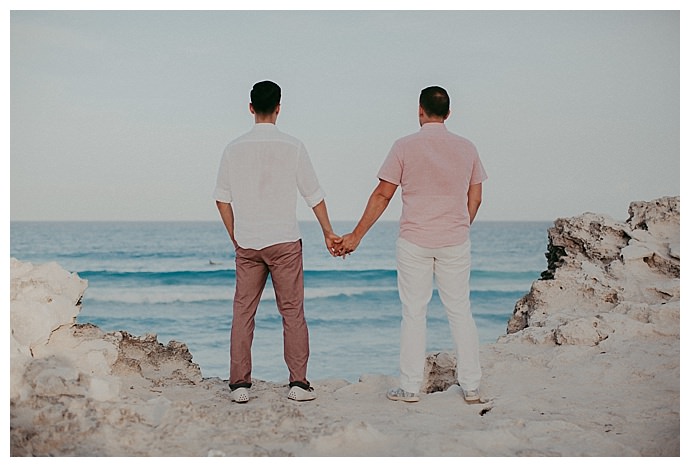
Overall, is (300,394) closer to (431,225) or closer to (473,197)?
(431,225)

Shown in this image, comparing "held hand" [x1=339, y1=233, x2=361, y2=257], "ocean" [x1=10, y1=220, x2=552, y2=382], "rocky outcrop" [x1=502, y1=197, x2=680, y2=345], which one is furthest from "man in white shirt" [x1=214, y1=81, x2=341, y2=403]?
"ocean" [x1=10, y1=220, x2=552, y2=382]

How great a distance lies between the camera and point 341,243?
477 centimetres

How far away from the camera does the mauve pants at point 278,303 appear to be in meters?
4.41

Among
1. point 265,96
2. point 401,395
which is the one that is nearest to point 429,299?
point 401,395

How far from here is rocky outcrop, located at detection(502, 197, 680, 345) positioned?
16.8 feet

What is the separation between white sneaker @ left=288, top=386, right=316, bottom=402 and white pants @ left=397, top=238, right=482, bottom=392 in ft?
1.92

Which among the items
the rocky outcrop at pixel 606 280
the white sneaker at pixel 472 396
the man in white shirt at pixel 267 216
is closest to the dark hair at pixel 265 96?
the man in white shirt at pixel 267 216

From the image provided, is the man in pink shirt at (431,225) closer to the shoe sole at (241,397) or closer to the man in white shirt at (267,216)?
the man in white shirt at (267,216)

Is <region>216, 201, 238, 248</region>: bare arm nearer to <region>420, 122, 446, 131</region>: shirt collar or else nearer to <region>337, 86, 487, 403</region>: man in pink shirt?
<region>337, 86, 487, 403</region>: man in pink shirt

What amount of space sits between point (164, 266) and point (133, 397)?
23531mm

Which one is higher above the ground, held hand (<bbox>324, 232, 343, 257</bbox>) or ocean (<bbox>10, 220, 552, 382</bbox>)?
held hand (<bbox>324, 232, 343, 257</bbox>)

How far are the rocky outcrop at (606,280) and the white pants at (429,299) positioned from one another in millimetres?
1081

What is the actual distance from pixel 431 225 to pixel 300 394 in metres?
1.32

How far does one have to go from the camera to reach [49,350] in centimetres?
438
